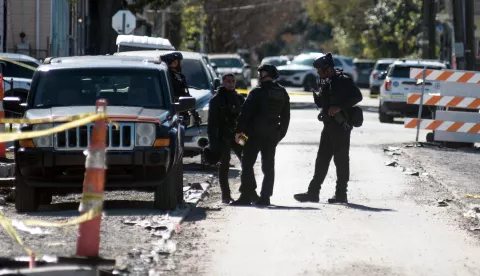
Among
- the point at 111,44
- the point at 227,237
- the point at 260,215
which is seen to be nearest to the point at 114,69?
the point at 260,215

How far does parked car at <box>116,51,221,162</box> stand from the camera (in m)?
19.7

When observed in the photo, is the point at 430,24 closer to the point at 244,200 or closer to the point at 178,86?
the point at 178,86

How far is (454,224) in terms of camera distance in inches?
505

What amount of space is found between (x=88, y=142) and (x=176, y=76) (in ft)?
16.9

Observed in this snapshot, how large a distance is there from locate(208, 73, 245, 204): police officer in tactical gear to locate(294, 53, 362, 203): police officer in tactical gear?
1018 millimetres

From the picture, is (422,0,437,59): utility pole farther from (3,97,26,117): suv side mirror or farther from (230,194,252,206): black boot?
(230,194,252,206): black boot

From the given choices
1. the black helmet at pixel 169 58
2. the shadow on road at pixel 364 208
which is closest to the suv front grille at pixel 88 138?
the shadow on road at pixel 364 208

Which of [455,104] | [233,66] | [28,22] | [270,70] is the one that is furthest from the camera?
[233,66]

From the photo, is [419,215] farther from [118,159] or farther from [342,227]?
[118,159]

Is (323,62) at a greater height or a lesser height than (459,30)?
lesser

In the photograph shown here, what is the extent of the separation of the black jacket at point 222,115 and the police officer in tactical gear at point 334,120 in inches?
42.3

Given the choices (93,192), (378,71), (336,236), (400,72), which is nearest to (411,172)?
(336,236)

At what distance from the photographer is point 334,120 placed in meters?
15.3

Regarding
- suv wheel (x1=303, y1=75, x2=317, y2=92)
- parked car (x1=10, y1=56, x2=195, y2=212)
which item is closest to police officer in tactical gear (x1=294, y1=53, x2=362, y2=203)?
parked car (x1=10, y1=56, x2=195, y2=212)
